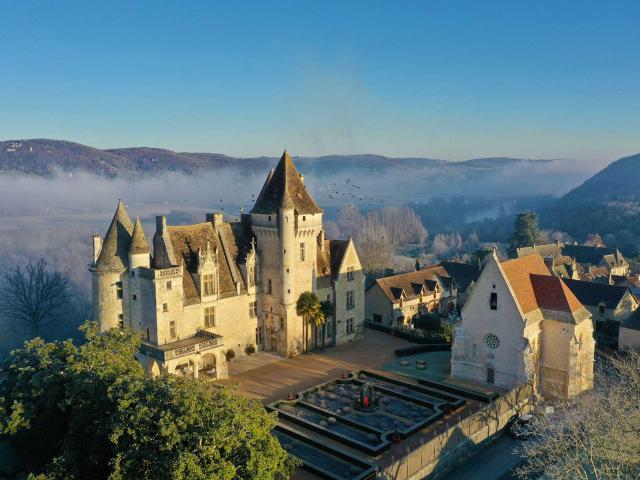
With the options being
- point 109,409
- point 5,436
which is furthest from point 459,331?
point 5,436

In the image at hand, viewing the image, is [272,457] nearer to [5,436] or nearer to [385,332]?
[5,436]

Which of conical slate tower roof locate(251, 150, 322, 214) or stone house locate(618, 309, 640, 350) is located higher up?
conical slate tower roof locate(251, 150, 322, 214)

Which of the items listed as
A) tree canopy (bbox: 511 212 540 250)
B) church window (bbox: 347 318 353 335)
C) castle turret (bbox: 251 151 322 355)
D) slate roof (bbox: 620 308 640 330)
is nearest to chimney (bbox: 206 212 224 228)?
castle turret (bbox: 251 151 322 355)

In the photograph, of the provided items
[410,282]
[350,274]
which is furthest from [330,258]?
[410,282]

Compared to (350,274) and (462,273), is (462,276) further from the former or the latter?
(350,274)

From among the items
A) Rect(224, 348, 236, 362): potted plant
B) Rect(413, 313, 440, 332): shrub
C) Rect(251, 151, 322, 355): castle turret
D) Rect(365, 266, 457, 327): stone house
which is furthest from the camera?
Rect(365, 266, 457, 327): stone house

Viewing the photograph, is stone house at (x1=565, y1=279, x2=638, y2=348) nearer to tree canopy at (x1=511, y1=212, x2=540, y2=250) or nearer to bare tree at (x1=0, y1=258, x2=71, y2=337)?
tree canopy at (x1=511, y1=212, x2=540, y2=250)
